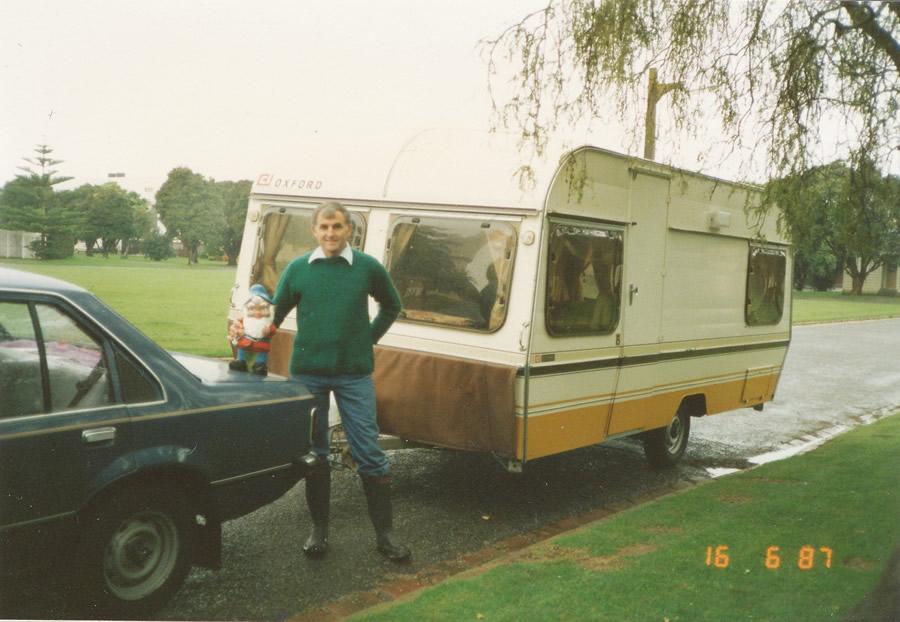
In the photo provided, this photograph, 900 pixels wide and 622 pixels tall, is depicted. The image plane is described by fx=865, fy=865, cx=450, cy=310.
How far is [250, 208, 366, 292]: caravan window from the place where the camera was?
247 inches

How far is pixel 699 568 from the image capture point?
13.0 ft

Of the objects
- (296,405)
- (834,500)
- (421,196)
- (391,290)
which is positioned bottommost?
(834,500)

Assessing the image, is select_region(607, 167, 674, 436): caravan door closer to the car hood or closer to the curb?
the curb

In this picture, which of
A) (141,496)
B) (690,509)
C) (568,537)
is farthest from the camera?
(690,509)

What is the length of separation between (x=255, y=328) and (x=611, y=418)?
100 inches

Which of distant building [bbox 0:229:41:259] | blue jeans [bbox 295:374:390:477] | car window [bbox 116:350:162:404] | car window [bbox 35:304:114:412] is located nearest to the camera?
car window [bbox 35:304:114:412]

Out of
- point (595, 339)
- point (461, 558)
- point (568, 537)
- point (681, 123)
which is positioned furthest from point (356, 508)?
point (681, 123)

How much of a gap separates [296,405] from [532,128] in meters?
2.10

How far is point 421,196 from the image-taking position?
5641 mm

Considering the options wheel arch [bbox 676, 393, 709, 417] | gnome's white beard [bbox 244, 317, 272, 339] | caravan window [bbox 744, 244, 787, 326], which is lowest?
wheel arch [bbox 676, 393, 709, 417]

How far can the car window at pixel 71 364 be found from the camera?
10.6 ft

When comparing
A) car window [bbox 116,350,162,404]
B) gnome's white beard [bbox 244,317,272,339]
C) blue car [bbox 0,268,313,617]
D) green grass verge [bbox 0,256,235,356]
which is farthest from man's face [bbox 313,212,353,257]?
car window [bbox 116,350,162,404]

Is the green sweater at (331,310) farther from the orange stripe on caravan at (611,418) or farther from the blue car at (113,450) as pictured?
the orange stripe on caravan at (611,418)

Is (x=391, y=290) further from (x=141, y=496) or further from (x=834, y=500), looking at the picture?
(x=834, y=500)
